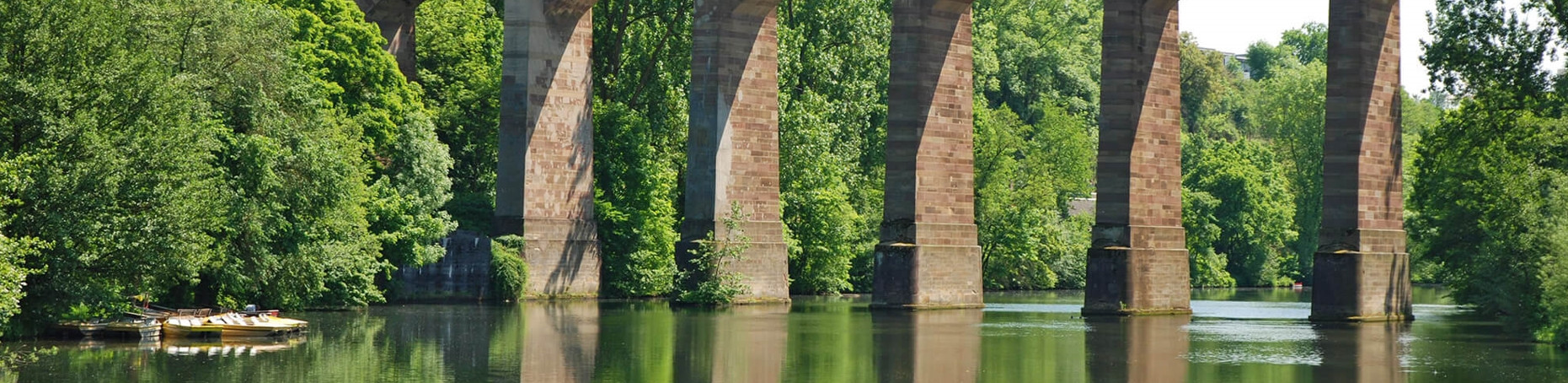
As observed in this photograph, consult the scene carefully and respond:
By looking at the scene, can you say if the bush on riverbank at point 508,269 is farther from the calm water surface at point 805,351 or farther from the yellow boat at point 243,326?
the yellow boat at point 243,326

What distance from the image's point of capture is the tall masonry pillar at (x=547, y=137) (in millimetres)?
59219

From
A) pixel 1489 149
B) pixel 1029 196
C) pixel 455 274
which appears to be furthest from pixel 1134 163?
pixel 1029 196

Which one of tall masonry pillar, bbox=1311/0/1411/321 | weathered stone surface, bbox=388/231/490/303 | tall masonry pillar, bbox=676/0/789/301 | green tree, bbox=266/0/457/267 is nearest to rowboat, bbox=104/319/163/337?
green tree, bbox=266/0/457/267

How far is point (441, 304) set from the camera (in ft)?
191

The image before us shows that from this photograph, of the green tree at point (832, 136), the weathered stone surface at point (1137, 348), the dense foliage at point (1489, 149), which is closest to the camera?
the weathered stone surface at point (1137, 348)

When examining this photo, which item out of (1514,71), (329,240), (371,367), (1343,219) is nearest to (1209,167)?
(1514,71)

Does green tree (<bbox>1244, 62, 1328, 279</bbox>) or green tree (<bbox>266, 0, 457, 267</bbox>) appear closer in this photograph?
green tree (<bbox>266, 0, 457, 267</bbox>)

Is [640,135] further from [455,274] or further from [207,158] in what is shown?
[207,158]

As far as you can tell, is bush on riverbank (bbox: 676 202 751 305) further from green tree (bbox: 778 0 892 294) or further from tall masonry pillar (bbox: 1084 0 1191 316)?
green tree (bbox: 778 0 892 294)

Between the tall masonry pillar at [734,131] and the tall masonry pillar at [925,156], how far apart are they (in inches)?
156

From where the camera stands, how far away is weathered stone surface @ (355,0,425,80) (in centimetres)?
6644

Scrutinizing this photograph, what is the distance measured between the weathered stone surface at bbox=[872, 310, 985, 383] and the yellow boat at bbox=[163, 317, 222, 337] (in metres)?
11.8

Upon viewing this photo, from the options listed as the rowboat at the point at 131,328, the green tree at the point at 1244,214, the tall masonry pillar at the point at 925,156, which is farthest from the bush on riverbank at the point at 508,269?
the green tree at the point at 1244,214

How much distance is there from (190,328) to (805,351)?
36.5ft
